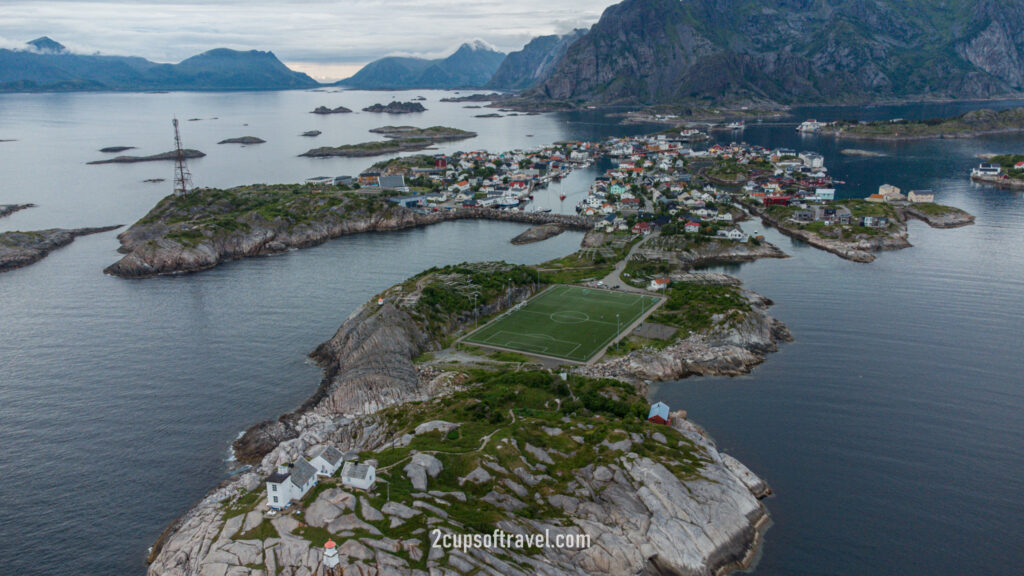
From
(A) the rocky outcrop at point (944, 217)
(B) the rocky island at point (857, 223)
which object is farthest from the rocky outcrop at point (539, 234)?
(A) the rocky outcrop at point (944, 217)

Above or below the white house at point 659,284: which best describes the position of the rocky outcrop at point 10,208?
above

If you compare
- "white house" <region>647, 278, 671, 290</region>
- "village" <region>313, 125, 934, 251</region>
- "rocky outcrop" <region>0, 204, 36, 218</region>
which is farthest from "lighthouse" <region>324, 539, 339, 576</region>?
"rocky outcrop" <region>0, 204, 36, 218</region>

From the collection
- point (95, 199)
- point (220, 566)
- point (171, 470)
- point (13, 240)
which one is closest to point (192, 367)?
point (171, 470)

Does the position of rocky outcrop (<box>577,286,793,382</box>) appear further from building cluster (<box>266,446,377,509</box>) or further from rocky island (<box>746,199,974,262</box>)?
rocky island (<box>746,199,974,262</box>)

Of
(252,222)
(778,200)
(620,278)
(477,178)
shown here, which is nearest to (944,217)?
(778,200)

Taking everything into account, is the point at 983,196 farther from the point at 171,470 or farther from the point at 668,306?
the point at 171,470

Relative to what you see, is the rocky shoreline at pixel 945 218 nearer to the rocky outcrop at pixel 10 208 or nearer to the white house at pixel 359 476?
the white house at pixel 359 476
